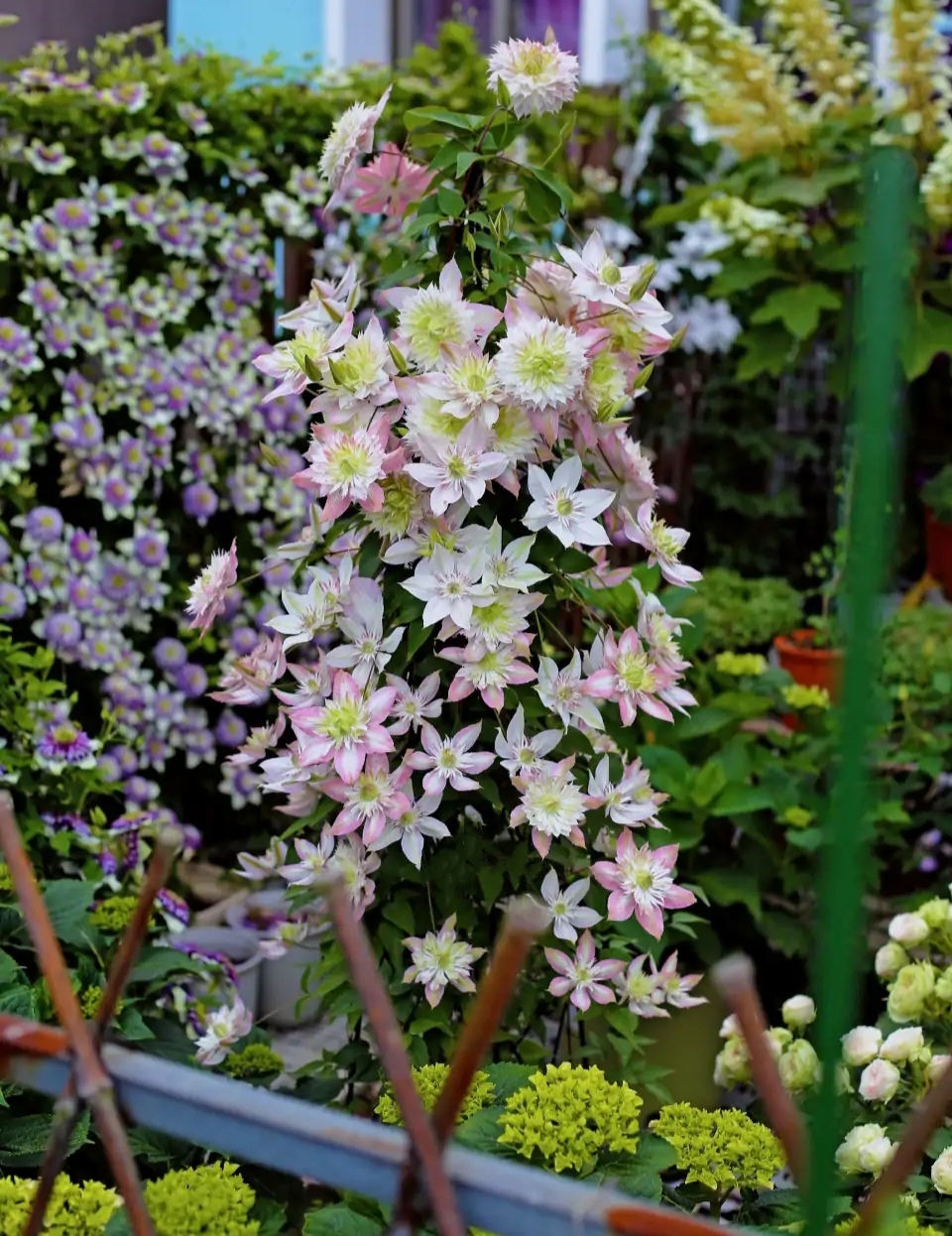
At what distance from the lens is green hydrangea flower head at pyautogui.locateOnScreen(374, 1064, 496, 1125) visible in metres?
1.20

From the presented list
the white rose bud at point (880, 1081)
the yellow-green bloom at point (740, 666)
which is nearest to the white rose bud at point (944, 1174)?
the white rose bud at point (880, 1081)

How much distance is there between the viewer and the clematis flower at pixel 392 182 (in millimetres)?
1595

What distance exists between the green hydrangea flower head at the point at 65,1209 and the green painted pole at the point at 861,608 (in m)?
0.76

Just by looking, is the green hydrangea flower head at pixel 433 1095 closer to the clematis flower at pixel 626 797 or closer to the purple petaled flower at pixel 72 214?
the clematis flower at pixel 626 797

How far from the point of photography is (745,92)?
11.8ft

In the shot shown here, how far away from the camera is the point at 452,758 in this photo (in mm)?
1422

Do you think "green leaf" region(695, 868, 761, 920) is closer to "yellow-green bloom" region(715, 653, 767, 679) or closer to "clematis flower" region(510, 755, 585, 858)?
"yellow-green bloom" region(715, 653, 767, 679)

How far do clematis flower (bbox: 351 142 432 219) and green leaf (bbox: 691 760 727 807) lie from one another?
1.14 metres

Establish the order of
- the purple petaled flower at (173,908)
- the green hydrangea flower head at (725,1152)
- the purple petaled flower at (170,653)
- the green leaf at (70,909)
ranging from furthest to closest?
the purple petaled flower at (170,653)
the purple petaled flower at (173,908)
the green leaf at (70,909)
the green hydrangea flower head at (725,1152)

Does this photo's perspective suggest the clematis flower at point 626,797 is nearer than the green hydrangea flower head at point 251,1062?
Yes

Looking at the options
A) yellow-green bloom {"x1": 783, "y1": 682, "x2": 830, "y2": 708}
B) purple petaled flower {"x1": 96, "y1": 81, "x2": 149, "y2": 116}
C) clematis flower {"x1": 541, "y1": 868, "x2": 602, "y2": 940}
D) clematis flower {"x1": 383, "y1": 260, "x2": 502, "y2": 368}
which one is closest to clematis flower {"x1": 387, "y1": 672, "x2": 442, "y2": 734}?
clematis flower {"x1": 541, "y1": 868, "x2": 602, "y2": 940}

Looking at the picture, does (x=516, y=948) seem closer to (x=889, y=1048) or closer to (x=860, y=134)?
(x=889, y=1048)

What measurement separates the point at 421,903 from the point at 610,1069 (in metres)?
0.40

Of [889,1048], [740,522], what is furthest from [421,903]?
[740,522]
